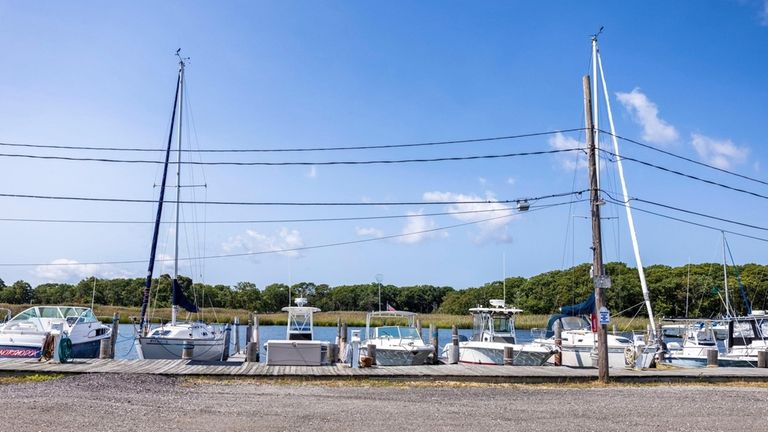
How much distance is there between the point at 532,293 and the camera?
121 m

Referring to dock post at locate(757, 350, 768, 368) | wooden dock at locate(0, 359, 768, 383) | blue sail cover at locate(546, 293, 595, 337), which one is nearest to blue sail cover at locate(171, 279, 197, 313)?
wooden dock at locate(0, 359, 768, 383)

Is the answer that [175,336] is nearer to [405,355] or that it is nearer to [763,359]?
[405,355]

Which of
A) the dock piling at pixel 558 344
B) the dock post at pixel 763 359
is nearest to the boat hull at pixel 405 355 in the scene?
the dock piling at pixel 558 344

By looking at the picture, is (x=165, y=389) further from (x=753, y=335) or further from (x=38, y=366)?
(x=753, y=335)

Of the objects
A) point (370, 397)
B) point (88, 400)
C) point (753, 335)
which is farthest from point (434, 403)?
point (753, 335)

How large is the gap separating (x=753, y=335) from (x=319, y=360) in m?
20.7

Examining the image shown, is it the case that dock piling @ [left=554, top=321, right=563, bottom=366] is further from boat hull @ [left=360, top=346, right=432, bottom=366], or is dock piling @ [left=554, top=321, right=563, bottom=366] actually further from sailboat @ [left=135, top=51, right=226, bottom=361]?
sailboat @ [left=135, top=51, right=226, bottom=361]

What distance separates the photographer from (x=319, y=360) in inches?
958

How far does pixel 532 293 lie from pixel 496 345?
313ft

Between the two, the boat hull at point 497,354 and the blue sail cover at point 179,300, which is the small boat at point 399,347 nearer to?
the boat hull at point 497,354

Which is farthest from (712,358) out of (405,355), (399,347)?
(399,347)

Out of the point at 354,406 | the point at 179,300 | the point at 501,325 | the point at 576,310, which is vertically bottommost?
the point at 354,406

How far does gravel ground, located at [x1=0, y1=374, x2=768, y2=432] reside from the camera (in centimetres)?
1317

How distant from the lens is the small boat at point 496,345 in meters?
27.7
